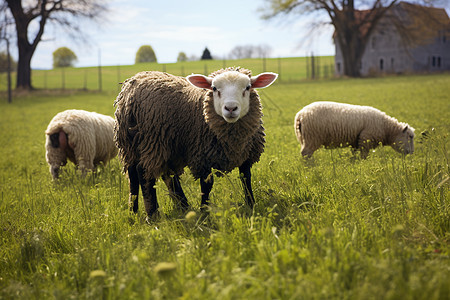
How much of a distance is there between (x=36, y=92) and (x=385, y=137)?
33190 millimetres

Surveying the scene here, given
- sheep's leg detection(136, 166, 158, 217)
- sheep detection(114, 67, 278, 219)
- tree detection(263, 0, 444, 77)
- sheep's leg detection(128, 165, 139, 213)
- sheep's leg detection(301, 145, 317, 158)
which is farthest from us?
tree detection(263, 0, 444, 77)

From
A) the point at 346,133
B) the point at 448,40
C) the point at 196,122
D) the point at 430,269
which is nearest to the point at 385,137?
the point at 346,133

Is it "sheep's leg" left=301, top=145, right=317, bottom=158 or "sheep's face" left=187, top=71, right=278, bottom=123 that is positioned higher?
"sheep's face" left=187, top=71, right=278, bottom=123

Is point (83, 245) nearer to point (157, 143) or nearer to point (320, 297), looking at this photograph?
point (157, 143)

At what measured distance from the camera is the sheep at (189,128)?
361 cm

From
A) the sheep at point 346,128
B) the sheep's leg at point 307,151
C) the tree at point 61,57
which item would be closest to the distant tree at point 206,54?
the tree at point 61,57

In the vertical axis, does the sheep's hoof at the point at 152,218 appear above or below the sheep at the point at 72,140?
below

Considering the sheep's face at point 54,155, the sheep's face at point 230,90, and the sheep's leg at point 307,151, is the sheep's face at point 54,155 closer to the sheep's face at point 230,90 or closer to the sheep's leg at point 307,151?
the sheep's face at point 230,90

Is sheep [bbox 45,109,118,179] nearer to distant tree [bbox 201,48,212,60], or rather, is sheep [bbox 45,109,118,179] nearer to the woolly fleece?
the woolly fleece

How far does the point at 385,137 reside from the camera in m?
6.91

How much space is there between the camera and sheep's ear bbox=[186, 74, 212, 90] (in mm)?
3637

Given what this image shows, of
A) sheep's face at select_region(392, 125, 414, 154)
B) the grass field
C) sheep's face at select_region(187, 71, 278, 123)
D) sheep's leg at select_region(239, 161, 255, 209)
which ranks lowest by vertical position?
the grass field

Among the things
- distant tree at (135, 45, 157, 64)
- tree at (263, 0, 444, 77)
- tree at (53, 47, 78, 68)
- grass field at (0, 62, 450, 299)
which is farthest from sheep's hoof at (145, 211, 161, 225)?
tree at (53, 47, 78, 68)

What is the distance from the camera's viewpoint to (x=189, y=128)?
12.8ft
